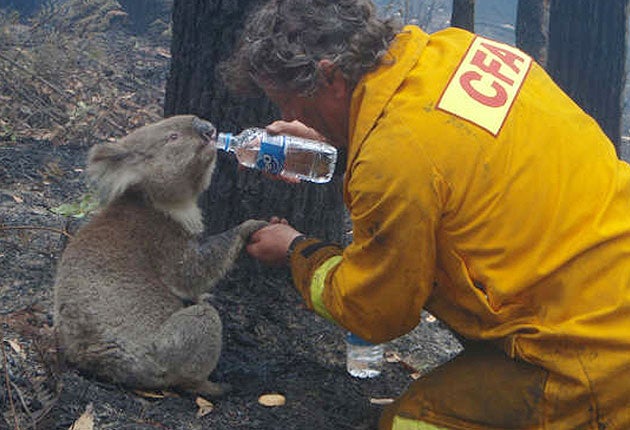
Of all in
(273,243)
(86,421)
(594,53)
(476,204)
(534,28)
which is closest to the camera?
(476,204)

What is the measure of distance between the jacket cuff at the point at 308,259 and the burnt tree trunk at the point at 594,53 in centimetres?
508

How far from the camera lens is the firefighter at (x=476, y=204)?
292cm

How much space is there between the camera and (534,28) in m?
8.63

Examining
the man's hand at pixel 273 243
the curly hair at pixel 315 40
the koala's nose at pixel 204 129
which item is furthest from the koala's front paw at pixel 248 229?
the curly hair at pixel 315 40

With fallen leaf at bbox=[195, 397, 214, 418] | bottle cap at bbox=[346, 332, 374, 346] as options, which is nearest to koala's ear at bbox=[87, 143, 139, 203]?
fallen leaf at bbox=[195, 397, 214, 418]

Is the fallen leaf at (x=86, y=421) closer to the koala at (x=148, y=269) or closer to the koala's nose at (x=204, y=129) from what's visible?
the koala at (x=148, y=269)

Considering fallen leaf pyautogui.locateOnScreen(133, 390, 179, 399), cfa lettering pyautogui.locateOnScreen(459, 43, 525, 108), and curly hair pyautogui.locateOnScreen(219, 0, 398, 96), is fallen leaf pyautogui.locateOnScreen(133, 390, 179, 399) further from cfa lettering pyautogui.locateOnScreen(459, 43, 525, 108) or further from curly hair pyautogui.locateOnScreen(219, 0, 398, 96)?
cfa lettering pyautogui.locateOnScreen(459, 43, 525, 108)

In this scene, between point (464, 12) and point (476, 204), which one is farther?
point (464, 12)

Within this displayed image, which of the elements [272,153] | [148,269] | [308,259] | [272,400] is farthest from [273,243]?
[272,400]

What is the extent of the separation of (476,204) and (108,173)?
1.87 m

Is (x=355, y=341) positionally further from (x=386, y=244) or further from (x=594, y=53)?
(x=594, y=53)

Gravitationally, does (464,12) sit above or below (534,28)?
above

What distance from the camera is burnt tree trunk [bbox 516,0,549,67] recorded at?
861 cm

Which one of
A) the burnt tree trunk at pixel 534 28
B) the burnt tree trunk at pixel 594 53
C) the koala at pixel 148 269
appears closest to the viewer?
the koala at pixel 148 269
